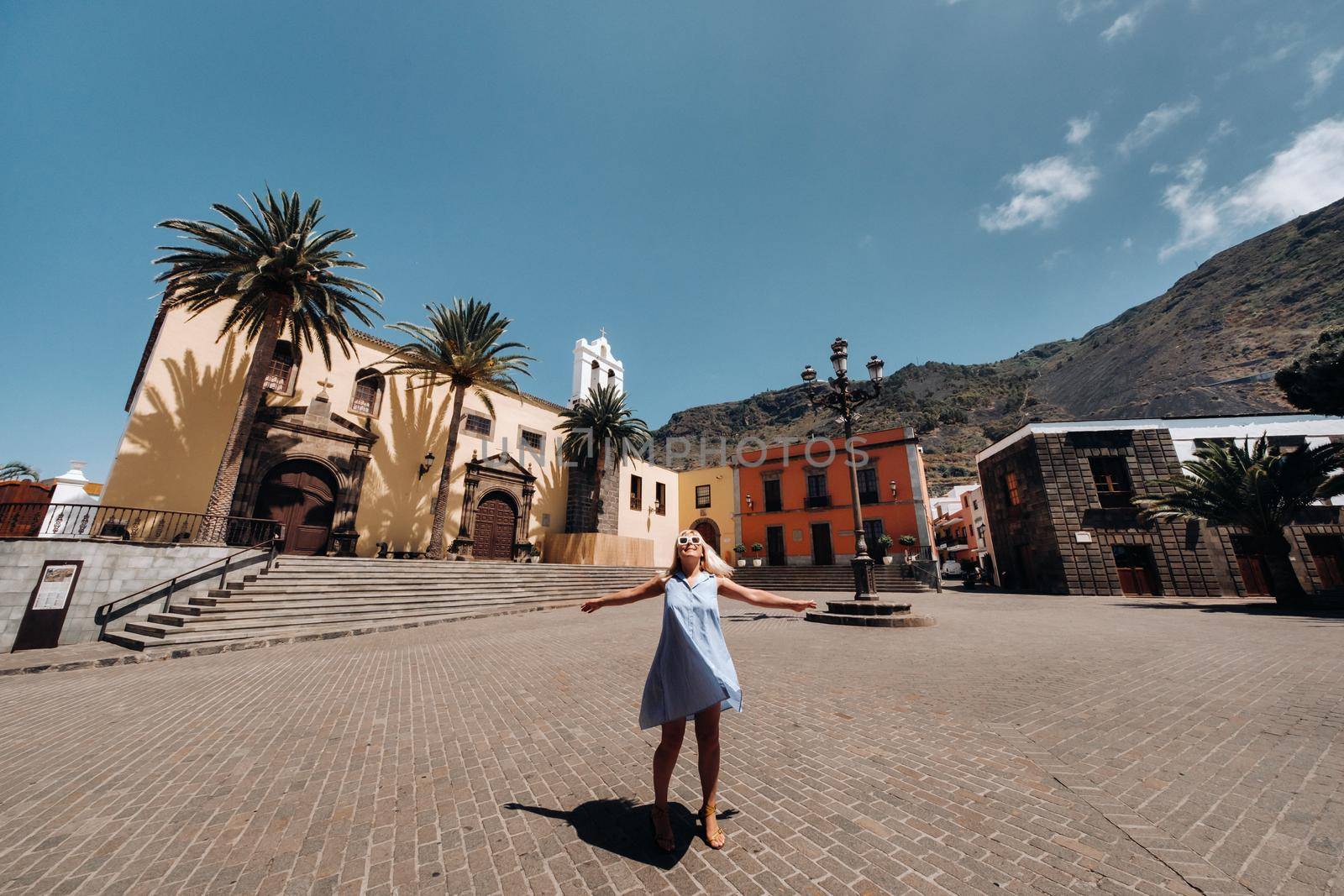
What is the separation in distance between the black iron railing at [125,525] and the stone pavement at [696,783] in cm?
591

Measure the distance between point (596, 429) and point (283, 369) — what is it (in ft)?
40.4

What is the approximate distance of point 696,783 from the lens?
2.93m

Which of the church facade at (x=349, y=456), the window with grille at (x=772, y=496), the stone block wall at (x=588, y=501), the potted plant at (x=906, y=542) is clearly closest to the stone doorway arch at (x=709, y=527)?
the window with grille at (x=772, y=496)

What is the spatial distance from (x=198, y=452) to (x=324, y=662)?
435 inches

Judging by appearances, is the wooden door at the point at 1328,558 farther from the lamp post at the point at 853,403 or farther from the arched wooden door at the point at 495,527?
the arched wooden door at the point at 495,527

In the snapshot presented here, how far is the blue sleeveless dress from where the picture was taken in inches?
87.6

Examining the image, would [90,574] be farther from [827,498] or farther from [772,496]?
[827,498]

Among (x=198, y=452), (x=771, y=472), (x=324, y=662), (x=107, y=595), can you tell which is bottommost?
(x=324, y=662)

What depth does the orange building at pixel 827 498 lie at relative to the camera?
887 inches

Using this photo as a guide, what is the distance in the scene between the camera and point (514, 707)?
4496mm

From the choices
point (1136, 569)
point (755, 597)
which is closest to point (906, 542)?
point (1136, 569)

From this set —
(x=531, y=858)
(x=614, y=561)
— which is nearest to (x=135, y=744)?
(x=531, y=858)

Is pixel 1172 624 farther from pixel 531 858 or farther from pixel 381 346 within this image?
pixel 381 346

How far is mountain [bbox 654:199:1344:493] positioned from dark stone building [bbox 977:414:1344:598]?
10.9 meters
